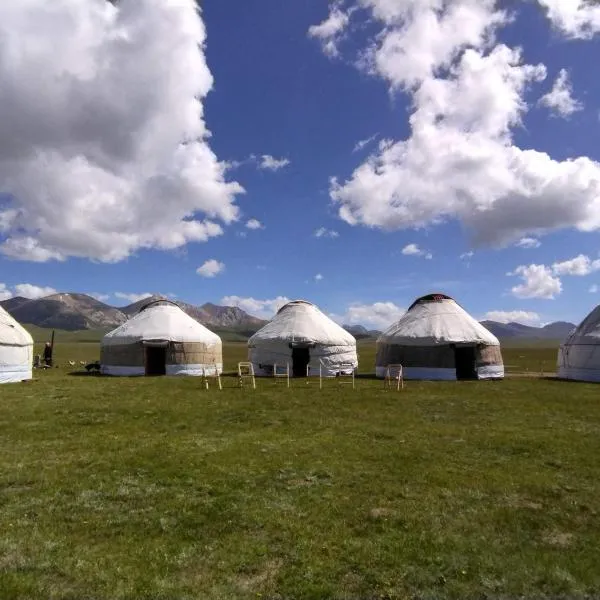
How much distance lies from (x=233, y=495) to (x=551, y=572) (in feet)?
16.1

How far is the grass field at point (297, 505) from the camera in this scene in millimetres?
5922

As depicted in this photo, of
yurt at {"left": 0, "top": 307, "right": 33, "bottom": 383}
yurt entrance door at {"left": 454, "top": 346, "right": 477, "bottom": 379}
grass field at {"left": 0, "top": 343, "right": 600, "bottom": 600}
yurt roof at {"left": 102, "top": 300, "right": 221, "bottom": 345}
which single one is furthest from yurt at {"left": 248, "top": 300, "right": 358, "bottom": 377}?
grass field at {"left": 0, "top": 343, "right": 600, "bottom": 600}

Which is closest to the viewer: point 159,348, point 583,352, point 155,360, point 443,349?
point 443,349

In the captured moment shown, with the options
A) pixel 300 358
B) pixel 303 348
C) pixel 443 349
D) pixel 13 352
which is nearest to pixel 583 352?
pixel 443 349

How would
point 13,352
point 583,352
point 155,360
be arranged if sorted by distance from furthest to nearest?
point 155,360 → point 583,352 → point 13,352

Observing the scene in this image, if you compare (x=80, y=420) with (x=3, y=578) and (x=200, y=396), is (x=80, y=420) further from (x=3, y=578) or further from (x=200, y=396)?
(x=3, y=578)

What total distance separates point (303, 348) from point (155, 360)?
933 centimetres

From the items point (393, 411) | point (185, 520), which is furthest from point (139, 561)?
point (393, 411)

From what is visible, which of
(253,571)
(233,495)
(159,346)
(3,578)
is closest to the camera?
(3,578)

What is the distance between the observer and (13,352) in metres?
26.5

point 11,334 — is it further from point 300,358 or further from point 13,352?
point 300,358

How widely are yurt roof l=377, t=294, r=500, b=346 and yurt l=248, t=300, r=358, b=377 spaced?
2.72 meters

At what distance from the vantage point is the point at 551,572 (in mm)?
6109

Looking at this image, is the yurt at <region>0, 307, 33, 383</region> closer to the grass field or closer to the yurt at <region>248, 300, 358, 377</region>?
the grass field
